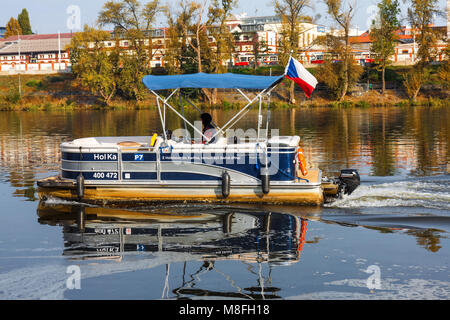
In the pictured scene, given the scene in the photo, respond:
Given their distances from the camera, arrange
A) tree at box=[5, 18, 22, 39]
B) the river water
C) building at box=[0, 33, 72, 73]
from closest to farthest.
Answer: the river water, building at box=[0, 33, 72, 73], tree at box=[5, 18, 22, 39]

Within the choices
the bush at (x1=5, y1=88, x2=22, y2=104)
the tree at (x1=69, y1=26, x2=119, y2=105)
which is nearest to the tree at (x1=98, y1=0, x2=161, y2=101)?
the tree at (x1=69, y1=26, x2=119, y2=105)

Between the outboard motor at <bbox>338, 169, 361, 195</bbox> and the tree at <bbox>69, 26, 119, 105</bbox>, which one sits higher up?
the tree at <bbox>69, 26, 119, 105</bbox>

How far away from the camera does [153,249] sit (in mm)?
10938

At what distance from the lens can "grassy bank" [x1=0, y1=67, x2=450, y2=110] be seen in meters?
63.3

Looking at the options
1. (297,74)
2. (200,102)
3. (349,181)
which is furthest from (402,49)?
(297,74)

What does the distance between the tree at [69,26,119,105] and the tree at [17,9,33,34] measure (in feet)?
243

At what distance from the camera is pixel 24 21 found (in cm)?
14262

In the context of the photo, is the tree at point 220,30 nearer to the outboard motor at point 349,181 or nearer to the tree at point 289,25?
the tree at point 289,25

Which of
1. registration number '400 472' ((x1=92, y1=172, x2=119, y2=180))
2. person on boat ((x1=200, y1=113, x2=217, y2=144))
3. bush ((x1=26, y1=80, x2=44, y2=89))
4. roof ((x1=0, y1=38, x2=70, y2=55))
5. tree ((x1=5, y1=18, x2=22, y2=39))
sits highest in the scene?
tree ((x1=5, y1=18, x2=22, y2=39))

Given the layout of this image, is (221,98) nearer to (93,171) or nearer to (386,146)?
(386,146)

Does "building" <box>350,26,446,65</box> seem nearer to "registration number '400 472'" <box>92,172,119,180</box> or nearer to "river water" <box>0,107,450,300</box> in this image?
"river water" <box>0,107,450,300</box>

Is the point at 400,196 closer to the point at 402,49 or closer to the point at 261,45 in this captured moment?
the point at 261,45

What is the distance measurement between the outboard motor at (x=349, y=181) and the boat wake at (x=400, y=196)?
232 millimetres

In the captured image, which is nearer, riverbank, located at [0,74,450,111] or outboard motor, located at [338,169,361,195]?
outboard motor, located at [338,169,361,195]
